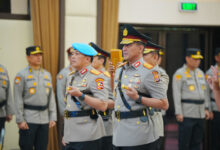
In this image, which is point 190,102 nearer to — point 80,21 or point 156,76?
point 80,21

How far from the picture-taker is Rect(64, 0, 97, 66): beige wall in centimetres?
598

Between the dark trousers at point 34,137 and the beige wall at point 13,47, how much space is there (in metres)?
1.02

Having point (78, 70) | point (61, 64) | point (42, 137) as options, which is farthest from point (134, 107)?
point (61, 64)

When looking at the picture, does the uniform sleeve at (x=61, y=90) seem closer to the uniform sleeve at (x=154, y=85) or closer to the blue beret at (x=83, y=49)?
the blue beret at (x=83, y=49)

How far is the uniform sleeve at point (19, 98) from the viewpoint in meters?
4.79

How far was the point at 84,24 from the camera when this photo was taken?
19.8 feet

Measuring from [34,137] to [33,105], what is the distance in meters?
0.47

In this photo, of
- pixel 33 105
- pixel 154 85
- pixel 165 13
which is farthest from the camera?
pixel 165 13

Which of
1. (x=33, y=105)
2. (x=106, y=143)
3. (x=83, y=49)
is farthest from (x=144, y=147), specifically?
(x=33, y=105)

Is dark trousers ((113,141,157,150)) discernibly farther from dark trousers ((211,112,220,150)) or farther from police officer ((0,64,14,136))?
dark trousers ((211,112,220,150))

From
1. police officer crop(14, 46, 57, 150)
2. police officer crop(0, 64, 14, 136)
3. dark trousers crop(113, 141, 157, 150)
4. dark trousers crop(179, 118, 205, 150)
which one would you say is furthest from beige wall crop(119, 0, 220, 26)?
dark trousers crop(113, 141, 157, 150)

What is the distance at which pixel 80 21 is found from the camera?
237 inches

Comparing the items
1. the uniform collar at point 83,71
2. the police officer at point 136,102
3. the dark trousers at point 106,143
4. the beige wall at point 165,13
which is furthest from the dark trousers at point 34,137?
the beige wall at point 165,13

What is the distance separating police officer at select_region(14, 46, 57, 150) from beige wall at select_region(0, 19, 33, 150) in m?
1.02
